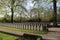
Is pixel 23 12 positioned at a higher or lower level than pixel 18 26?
higher

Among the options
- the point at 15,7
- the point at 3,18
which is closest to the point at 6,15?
the point at 3,18

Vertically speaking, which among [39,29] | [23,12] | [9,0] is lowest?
[39,29]

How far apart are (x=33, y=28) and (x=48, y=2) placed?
8784mm

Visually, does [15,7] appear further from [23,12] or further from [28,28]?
[28,28]

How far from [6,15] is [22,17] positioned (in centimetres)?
521

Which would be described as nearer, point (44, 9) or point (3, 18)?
point (44, 9)

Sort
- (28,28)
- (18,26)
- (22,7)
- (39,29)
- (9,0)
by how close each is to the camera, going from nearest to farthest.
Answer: (39,29) < (28,28) < (18,26) < (9,0) < (22,7)

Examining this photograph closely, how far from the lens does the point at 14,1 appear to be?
132ft

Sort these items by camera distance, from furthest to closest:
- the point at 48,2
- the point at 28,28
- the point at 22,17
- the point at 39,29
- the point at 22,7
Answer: the point at 22,17, the point at 22,7, the point at 48,2, the point at 28,28, the point at 39,29

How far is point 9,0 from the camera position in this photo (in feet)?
130

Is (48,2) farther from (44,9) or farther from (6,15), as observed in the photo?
(6,15)

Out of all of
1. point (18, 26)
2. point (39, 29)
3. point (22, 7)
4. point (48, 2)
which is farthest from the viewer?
point (22, 7)

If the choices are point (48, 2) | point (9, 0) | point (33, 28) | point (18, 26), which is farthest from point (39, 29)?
point (9, 0)

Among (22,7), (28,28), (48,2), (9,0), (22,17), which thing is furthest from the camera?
(22,17)
